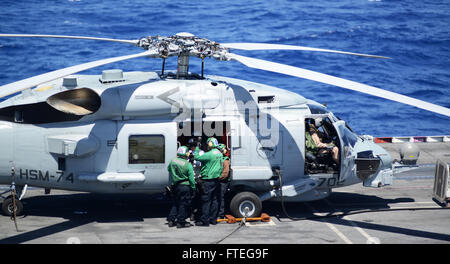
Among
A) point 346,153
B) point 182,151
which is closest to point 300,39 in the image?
point 346,153

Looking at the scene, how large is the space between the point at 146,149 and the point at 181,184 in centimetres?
117

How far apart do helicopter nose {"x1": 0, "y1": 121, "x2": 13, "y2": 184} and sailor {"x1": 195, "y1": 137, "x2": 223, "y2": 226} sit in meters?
4.26

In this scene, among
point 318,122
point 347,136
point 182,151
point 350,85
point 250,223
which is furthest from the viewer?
point 318,122

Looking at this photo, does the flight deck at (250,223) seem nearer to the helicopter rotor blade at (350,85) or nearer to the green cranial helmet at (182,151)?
the green cranial helmet at (182,151)

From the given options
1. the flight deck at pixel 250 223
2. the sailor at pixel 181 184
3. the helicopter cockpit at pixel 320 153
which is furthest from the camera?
the helicopter cockpit at pixel 320 153

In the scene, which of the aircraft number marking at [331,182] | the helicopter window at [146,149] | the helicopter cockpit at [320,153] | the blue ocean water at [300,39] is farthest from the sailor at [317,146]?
the blue ocean water at [300,39]

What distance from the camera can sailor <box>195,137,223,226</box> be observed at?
1345cm

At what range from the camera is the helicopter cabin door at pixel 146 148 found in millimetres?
13492

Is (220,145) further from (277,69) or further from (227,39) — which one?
(227,39)

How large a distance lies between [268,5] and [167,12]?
10783mm

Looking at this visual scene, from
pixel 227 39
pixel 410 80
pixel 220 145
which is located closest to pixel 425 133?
pixel 410 80

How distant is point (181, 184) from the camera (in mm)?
13320

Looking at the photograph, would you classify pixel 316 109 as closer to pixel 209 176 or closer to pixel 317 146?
pixel 317 146

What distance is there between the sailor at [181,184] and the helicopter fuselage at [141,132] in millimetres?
396
